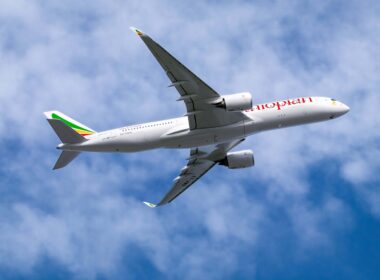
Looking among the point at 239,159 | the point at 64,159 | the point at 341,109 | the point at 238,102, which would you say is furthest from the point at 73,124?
the point at 341,109

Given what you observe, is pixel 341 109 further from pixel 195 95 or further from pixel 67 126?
pixel 67 126

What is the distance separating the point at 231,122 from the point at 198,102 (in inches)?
137

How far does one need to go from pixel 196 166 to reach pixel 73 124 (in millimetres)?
12169

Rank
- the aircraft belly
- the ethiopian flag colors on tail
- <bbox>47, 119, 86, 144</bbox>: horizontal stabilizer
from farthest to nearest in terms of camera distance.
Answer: the ethiopian flag colors on tail → the aircraft belly → <bbox>47, 119, 86, 144</bbox>: horizontal stabilizer

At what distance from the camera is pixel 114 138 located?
60688mm

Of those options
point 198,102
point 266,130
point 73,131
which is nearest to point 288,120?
point 266,130

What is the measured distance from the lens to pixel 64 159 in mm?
61719

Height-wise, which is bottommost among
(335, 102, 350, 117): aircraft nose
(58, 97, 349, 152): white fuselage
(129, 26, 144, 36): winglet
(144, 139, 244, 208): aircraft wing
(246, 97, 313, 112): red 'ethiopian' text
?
(144, 139, 244, 208): aircraft wing

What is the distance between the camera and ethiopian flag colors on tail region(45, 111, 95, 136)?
63.1 meters

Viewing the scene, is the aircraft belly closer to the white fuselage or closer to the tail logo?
the white fuselage

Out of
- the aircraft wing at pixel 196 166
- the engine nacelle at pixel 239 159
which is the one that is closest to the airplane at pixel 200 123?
the aircraft wing at pixel 196 166

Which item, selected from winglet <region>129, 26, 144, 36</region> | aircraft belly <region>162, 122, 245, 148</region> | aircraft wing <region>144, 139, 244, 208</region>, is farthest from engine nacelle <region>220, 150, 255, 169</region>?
winglet <region>129, 26, 144, 36</region>

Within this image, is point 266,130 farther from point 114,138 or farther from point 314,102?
point 114,138

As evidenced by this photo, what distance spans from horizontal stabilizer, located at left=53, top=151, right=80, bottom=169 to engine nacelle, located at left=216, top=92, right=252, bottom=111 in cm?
1323
